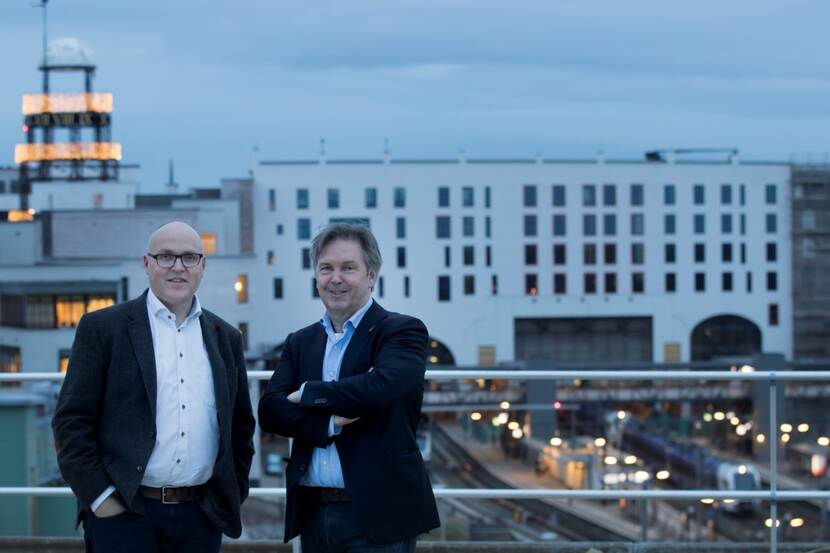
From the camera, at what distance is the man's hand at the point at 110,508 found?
11.1 feet

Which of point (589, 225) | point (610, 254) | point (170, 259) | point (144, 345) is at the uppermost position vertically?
point (589, 225)

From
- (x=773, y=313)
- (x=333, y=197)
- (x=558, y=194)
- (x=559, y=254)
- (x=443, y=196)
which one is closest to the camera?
(x=333, y=197)

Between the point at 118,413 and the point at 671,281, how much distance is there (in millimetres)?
60804

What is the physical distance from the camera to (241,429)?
12.2 feet

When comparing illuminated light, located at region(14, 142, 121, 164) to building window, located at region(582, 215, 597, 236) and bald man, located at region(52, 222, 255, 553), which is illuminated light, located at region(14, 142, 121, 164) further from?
bald man, located at region(52, 222, 255, 553)

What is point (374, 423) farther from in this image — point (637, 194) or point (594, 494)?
point (637, 194)

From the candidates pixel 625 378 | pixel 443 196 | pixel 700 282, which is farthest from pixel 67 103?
pixel 625 378

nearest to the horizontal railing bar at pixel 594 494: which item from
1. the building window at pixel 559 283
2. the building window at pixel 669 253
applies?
the building window at pixel 559 283

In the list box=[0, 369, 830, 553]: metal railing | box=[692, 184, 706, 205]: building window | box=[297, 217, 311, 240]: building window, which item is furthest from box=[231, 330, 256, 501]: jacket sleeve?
box=[692, 184, 706, 205]: building window

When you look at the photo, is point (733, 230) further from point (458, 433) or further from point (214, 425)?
point (214, 425)

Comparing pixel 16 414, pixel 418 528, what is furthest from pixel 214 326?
pixel 16 414

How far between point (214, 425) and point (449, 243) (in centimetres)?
5824

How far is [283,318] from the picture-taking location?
60406 mm

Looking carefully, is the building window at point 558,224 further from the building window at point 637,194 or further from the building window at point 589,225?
the building window at point 637,194
